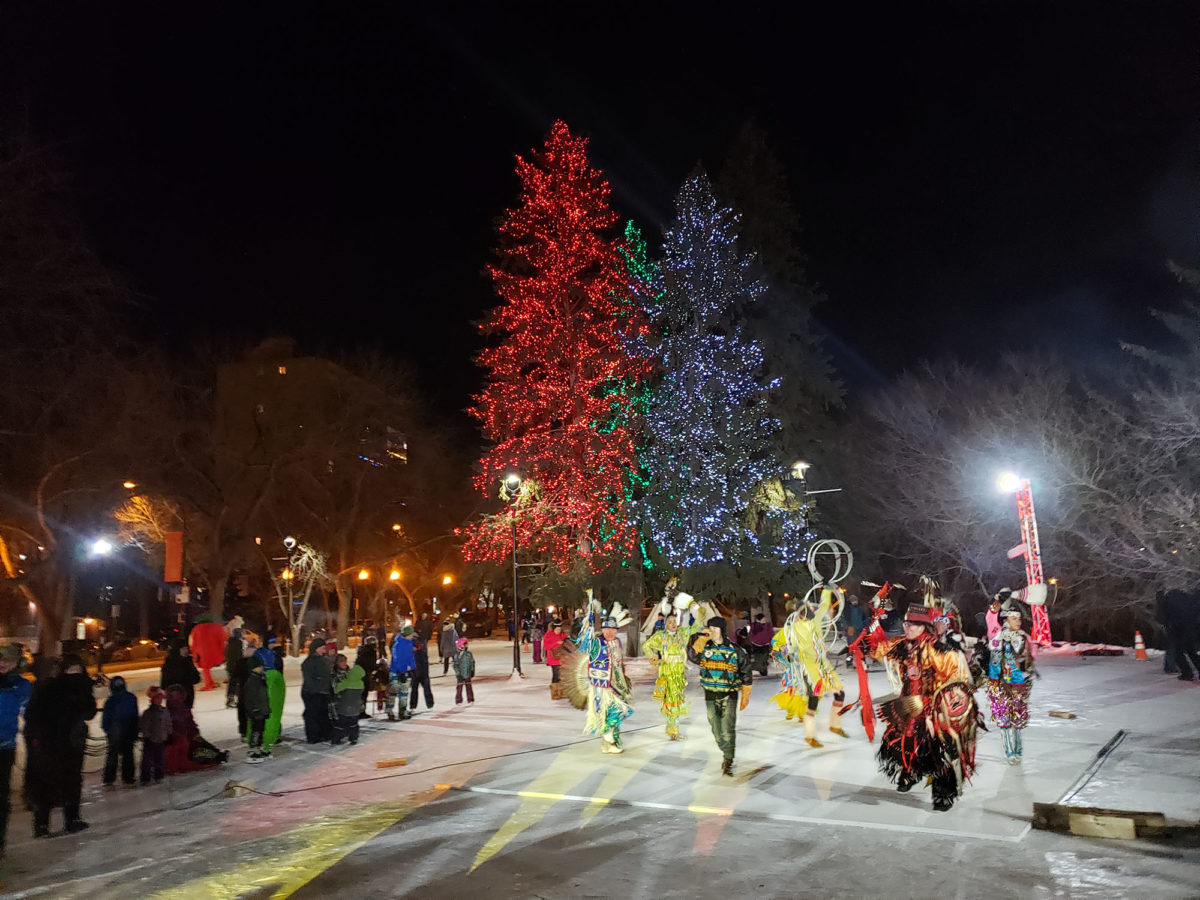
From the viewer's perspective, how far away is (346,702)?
12.6 metres

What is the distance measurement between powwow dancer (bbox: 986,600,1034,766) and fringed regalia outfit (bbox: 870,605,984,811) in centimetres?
161

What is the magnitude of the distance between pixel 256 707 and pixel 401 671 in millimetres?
4135

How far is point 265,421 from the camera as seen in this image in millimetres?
38750

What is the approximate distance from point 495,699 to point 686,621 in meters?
5.41

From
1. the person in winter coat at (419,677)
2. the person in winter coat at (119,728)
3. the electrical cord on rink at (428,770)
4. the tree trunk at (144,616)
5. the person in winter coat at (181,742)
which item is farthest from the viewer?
the tree trunk at (144,616)

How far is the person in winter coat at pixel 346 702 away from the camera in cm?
1260

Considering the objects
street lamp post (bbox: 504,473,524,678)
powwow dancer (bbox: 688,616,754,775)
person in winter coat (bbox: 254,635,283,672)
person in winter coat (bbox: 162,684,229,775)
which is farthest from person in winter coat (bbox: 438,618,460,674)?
powwow dancer (bbox: 688,616,754,775)

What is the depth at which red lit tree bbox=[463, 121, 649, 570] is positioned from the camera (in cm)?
2452

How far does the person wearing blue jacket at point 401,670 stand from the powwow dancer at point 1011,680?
953 cm

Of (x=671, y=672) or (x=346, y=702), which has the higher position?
(x=671, y=672)

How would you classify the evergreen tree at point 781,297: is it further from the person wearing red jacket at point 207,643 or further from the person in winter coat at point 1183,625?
the person wearing red jacket at point 207,643

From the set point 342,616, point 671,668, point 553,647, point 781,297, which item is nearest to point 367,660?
point 553,647

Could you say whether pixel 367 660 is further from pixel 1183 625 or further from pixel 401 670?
pixel 1183 625

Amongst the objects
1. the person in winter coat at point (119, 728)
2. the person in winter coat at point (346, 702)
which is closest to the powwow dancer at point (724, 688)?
the person in winter coat at point (346, 702)
